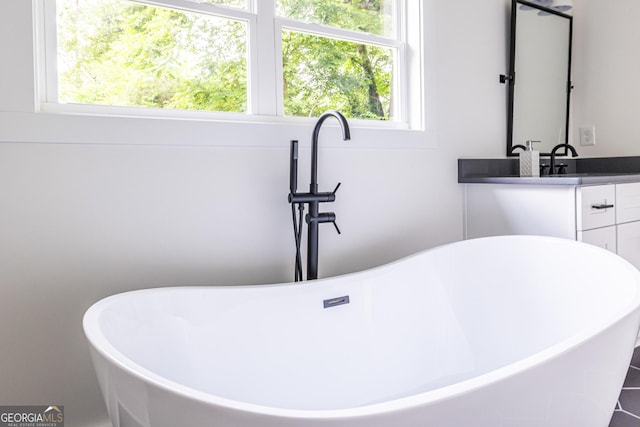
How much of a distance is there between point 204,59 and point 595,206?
1680 mm

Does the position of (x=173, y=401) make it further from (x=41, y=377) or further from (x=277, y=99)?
(x=277, y=99)

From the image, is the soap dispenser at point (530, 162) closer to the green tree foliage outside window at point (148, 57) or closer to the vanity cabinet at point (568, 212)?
the vanity cabinet at point (568, 212)

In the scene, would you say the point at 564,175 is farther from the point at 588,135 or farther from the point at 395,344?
the point at 395,344

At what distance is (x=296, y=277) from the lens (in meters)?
1.75

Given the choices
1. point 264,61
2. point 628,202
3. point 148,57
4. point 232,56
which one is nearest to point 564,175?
point 628,202

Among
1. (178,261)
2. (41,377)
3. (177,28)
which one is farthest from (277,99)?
(41,377)

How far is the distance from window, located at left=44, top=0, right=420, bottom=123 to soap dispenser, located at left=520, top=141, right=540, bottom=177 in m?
0.71

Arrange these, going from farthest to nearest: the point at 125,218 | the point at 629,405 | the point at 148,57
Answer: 1. the point at 629,405
2. the point at 148,57
3. the point at 125,218

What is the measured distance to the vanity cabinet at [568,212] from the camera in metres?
1.92

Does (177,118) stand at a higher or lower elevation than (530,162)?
higher

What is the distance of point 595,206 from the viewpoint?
6.39ft

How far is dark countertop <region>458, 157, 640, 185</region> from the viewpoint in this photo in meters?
1.95

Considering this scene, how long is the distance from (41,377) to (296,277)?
0.86 meters

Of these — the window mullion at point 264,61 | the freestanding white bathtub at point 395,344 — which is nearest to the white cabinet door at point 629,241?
the freestanding white bathtub at point 395,344
